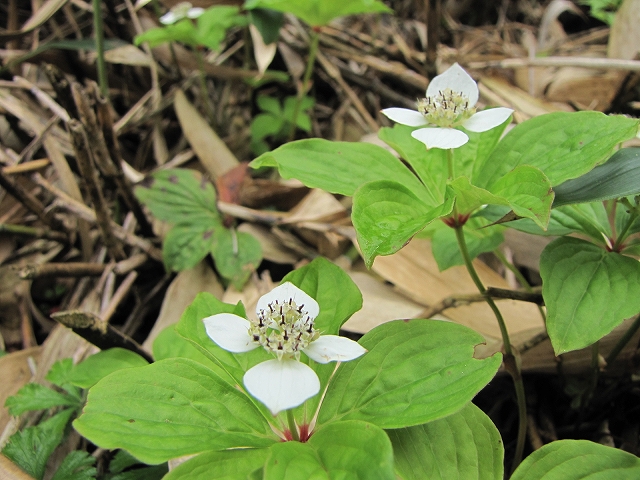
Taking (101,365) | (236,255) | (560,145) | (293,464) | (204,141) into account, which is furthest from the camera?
(204,141)

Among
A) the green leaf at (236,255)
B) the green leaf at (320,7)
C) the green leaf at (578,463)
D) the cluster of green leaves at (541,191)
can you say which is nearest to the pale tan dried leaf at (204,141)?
the green leaf at (236,255)

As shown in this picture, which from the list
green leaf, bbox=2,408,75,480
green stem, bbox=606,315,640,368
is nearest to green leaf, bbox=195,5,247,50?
green leaf, bbox=2,408,75,480

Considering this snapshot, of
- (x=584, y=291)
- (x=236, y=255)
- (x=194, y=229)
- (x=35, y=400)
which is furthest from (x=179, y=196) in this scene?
(x=584, y=291)

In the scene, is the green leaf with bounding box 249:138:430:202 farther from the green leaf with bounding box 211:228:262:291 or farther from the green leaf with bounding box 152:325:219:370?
the green leaf with bounding box 211:228:262:291

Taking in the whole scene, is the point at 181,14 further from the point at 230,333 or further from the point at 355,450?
the point at 355,450

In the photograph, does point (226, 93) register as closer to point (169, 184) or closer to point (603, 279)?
point (169, 184)

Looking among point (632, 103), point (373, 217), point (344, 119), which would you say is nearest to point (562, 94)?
point (632, 103)

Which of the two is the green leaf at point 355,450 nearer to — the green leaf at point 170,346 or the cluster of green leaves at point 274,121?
the green leaf at point 170,346
